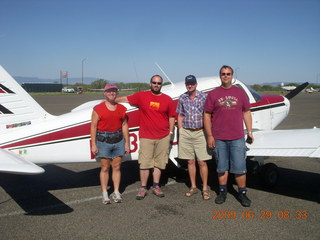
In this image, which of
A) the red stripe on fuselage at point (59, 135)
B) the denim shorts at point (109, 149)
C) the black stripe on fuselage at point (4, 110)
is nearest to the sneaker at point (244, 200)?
the denim shorts at point (109, 149)

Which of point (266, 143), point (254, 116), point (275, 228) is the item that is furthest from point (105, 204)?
point (254, 116)

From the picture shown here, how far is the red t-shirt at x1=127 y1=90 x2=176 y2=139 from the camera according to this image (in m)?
4.42

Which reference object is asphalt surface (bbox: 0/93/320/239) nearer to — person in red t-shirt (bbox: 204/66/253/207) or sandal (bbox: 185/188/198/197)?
sandal (bbox: 185/188/198/197)

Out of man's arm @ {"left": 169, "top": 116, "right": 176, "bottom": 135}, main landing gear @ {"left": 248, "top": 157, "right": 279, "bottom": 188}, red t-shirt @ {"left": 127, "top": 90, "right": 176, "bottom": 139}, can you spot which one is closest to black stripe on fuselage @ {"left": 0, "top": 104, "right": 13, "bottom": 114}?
red t-shirt @ {"left": 127, "top": 90, "right": 176, "bottom": 139}

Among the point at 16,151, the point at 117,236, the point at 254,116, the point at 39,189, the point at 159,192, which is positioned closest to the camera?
the point at 117,236

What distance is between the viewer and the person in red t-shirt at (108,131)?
4.17m

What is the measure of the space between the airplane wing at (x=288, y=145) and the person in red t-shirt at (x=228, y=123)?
0.64 m

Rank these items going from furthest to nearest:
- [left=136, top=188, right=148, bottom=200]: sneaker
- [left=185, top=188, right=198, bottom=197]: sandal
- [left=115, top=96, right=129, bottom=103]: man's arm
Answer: [left=185, top=188, right=198, bottom=197]: sandal → [left=136, top=188, right=148, bottom=200]: sneaker → [left=115, top=96, right=129, bottom=103]: man's arm

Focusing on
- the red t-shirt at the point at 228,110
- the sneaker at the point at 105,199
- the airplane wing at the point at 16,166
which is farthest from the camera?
the sneaker at the point at 105,199

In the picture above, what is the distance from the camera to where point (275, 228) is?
3.59 m

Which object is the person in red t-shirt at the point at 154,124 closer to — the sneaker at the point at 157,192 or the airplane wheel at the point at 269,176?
the sneaker at the point at 157,192

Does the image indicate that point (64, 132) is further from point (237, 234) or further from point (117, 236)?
point (237, 234)

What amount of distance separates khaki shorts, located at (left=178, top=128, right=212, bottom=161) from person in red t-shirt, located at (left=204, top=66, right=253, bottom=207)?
0.26 meters

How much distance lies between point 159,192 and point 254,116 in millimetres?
2516
